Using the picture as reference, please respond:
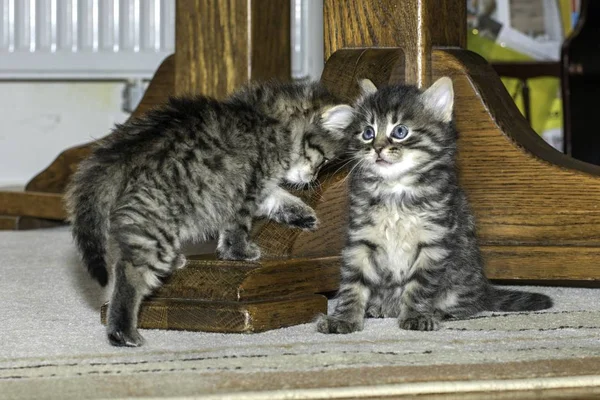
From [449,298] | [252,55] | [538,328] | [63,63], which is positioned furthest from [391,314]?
[63,63]

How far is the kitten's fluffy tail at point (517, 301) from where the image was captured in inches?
71.6

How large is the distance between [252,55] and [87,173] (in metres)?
0.72

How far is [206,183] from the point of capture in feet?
5.39

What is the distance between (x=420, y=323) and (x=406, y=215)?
7.3 inches

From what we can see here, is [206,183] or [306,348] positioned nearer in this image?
[306,348]

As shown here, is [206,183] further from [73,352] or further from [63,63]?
[63,63]

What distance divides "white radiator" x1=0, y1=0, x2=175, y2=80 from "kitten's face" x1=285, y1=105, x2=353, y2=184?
6.44 ft

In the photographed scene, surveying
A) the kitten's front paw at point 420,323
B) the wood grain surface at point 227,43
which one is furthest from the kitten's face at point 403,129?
the wood grain surface at point 227,43

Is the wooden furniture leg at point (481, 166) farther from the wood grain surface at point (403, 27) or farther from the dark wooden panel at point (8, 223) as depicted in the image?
the dark wooden panel at point (8, 223)

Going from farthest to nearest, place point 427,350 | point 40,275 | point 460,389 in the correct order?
point 40,275 → point 427,350 → point 460,389

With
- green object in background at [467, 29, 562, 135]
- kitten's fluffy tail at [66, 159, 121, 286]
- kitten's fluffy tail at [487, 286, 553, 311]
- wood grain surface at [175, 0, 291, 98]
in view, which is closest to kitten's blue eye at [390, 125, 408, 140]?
kitten's fluffy tail at [487, 286, 553, 311]

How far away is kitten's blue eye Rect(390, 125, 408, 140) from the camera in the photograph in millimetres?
1742

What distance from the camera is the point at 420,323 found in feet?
5.39

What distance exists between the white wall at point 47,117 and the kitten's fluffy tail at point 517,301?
2.43 metres
